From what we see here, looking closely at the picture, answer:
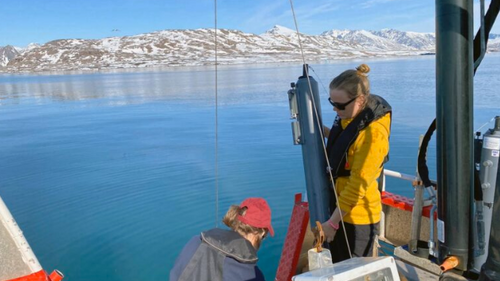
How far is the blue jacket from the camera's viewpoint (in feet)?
5.30

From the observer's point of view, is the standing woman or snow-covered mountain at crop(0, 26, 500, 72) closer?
the standing woman

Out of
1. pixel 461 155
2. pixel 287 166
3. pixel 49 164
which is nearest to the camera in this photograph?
pixel 461 155

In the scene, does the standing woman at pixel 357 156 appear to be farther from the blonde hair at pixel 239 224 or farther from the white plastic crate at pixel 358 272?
the white plastic crate at pixel 358 272

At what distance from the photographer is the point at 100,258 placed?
508cm

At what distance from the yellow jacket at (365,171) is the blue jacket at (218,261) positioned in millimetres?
853

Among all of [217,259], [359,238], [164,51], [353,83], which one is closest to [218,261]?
[217,259]

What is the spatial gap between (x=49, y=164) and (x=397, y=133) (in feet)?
28.8

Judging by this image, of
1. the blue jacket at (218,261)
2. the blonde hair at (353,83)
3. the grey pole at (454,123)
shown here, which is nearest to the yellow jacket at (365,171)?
the blonde hair at (353,83)

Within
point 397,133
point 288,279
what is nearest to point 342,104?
point 288,279

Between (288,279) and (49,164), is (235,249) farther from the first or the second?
(49,164)

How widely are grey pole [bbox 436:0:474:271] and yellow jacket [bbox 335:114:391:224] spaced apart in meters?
0.37

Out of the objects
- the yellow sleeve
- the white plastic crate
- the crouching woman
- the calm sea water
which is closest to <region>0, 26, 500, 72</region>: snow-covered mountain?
the calm sea water

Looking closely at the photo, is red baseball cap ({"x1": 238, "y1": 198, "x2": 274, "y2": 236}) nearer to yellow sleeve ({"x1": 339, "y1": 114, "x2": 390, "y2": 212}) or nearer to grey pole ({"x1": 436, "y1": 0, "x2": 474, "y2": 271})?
yellow sleeve ({"x1": 339, "y1": 114, "x2": 390, "y2": 212})

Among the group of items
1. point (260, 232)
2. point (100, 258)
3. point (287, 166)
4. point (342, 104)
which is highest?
point (342, 104)
